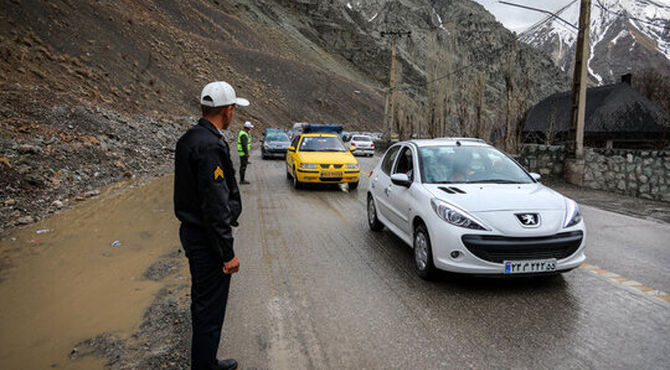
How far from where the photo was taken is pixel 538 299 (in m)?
4.75

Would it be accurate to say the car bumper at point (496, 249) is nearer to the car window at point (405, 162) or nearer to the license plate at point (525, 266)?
the license plate at point (525, 266)

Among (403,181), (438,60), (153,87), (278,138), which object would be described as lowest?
(403,181)

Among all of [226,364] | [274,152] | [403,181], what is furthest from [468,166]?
[274,152]

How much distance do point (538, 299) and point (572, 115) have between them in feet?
37.9

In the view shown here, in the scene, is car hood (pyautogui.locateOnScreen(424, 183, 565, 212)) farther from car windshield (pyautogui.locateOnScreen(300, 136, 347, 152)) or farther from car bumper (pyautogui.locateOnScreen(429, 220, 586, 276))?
car windshield (pyautogui.locateOnScreen(300, 136, 347, 152))

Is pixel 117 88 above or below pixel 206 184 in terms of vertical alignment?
above

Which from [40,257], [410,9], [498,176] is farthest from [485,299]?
[410,9]

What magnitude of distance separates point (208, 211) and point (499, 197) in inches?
138

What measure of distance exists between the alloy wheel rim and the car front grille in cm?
63

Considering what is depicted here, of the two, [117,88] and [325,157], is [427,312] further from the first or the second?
[117,88]

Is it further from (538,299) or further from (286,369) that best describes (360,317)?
(538,299)

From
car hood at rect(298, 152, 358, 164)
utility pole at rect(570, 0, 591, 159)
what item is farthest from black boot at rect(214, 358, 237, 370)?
utility pole at rect(570, 0, 591, 159)

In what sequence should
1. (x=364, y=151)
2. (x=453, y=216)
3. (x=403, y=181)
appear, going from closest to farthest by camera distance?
(x=453, y=216) < (x=403, y=181) < (x=364, y=151)

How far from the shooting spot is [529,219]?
15.8 ft
